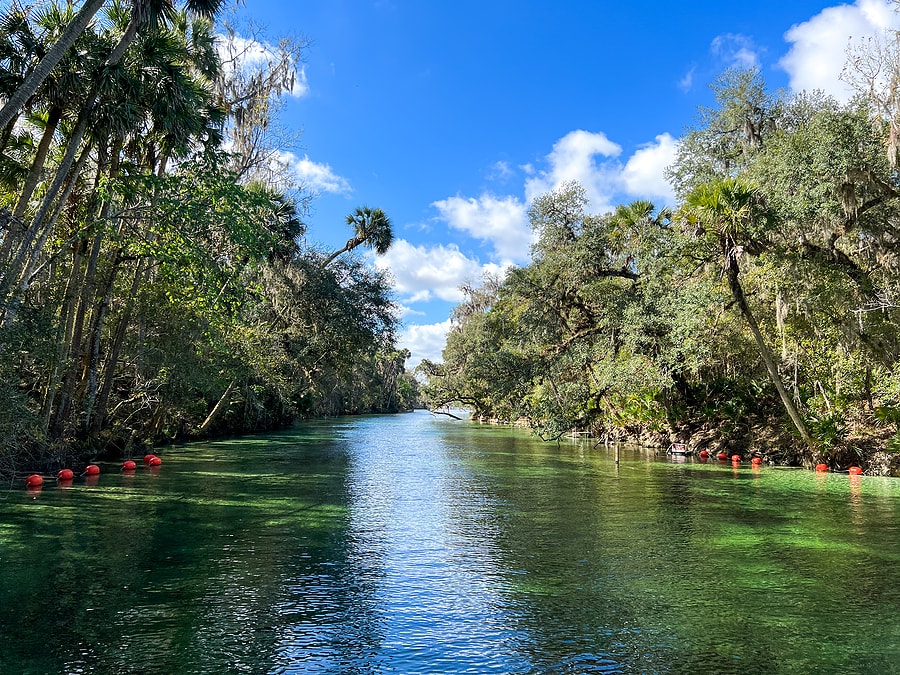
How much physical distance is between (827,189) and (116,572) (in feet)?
58.0

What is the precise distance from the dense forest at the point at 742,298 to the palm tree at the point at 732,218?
0.05 meters

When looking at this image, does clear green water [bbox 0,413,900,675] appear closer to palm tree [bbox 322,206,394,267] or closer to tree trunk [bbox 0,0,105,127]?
tree trunk [bbox 0,0,105,127]

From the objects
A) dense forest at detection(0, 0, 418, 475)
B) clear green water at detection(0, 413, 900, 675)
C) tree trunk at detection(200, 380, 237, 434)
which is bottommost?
clear green water at detection(0, 413, 900, 675)

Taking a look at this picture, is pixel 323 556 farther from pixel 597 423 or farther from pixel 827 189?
pixel 597 423

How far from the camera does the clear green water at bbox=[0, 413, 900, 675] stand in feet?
17.3

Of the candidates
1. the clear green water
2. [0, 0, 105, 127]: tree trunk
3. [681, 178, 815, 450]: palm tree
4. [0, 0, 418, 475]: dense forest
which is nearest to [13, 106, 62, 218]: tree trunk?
[0, 0, 418, 475]: dense forest

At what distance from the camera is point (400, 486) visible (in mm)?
15719

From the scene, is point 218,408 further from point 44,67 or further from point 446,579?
point 446,579

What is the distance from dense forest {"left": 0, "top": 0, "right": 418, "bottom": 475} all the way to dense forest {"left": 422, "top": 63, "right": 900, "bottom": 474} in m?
12.3

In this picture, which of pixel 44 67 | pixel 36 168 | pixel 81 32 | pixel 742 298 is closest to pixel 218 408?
pixel 36 168

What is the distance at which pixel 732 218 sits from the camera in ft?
51.6

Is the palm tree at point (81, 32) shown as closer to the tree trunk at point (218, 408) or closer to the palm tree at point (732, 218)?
the palm tree at point (732, 218)

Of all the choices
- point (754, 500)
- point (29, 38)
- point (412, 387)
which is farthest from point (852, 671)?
point (412, 387)

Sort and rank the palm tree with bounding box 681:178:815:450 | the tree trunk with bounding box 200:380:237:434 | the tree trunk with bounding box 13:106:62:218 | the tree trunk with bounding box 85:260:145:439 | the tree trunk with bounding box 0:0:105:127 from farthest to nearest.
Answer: the tree trunk with bounding box 200:380:237:434 → the tree trunk with bounding box 85:260:145:439 → the palm tree with bounding box 681:178:815:450 → the tree trunk with bounding box 13:106:62:218 → the tree trunk with bounding box 0:0:105:127
